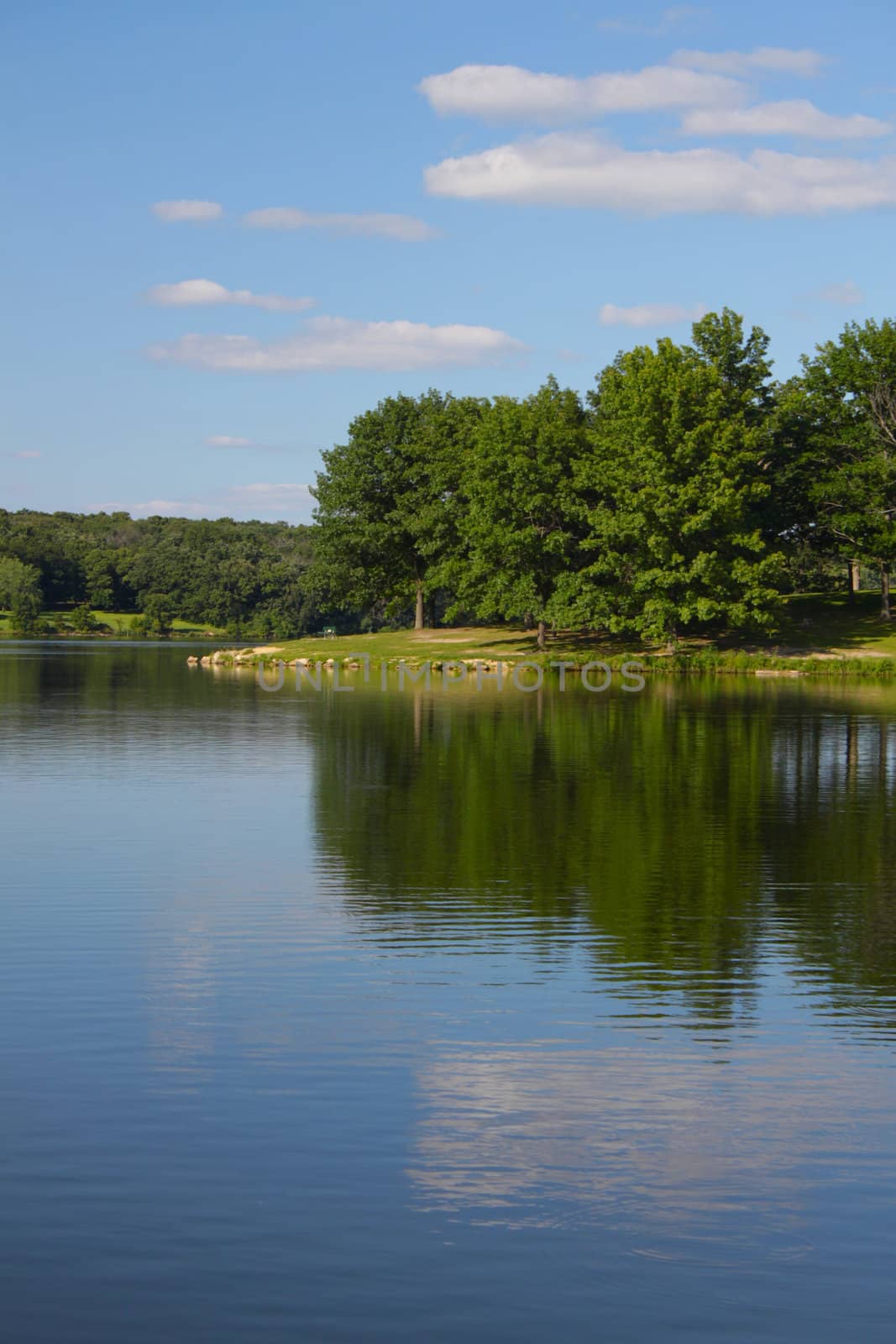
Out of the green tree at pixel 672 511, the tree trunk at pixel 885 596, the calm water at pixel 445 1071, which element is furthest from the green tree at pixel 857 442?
the calm water at pixel 445 1071

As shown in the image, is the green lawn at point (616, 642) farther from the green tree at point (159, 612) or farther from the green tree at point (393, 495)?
the green tree at point (159, 612)

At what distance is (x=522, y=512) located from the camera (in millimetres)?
84438

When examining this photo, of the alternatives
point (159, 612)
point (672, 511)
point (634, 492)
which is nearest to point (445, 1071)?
point (672, 511)

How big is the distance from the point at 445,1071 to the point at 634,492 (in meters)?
73.3

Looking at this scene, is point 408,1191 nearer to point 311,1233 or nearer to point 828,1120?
point 311,1233

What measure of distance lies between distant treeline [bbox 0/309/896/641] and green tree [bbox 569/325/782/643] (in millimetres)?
152

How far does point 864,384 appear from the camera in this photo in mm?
90000

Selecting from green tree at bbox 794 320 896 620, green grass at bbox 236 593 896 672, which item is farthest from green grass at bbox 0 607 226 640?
green tree at bbox 794 320 896 620

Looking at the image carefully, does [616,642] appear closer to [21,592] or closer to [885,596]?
[885,596]

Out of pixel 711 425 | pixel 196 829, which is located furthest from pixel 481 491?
pixel 196 829

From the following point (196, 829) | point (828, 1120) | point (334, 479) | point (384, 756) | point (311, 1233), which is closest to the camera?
point (311, 1233)

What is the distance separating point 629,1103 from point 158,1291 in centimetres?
394

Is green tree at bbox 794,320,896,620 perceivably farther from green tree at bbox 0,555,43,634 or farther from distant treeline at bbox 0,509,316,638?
green tree at bbox 0,555,43,634

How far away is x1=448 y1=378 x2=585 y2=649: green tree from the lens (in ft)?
273
